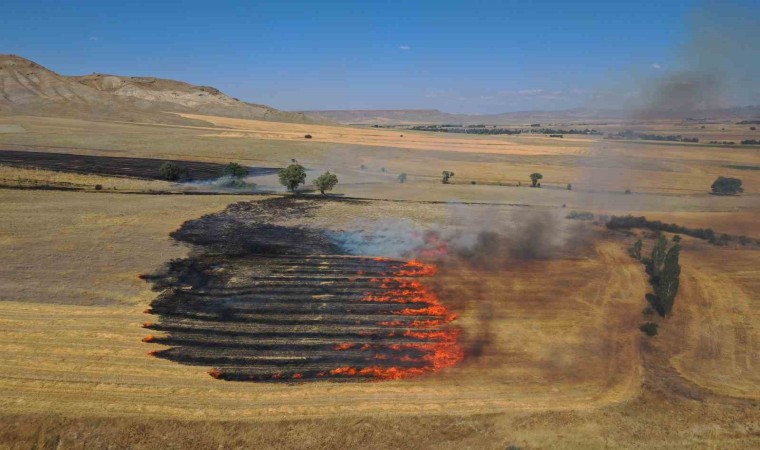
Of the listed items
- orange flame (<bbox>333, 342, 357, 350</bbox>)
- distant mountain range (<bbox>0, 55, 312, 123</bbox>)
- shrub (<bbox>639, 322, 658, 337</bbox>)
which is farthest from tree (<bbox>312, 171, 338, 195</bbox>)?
distant mountain range (<bbox>0, 55, 312, 123</bbox>)

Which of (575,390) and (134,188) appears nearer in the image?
(575,390)

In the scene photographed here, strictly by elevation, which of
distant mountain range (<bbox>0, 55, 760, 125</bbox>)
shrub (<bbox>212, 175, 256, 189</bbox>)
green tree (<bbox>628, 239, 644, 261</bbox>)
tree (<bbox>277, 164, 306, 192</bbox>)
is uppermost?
distant mountain range (<bbox>0, 55, 760, 125</bbox>)

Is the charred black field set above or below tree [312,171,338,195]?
below

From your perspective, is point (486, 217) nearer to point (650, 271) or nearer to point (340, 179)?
point (650, 271)

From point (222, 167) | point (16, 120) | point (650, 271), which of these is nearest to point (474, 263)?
point (650, 271)

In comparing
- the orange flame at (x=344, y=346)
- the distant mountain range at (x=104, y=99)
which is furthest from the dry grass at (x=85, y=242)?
the distant mountain range at (x=104, y=99)

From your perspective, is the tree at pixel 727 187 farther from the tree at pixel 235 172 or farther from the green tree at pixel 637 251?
the tree at pixel 235 172

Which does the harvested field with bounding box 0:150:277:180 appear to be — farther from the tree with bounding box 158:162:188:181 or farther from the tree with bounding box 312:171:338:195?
the tree with bounding box 312:171:338:195
